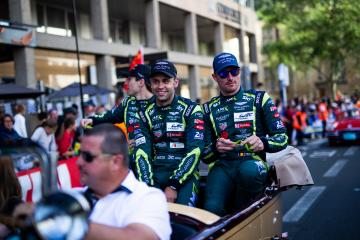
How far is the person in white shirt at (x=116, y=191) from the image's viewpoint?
2.15 m

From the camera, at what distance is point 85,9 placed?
76.6 feet

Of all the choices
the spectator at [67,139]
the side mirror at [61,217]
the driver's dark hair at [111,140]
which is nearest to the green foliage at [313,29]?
the spectator at [67,139]

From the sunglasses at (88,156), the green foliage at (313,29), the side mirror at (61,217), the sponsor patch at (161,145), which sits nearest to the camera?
the side mirror at (61,217)

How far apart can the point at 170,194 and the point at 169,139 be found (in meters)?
0.47

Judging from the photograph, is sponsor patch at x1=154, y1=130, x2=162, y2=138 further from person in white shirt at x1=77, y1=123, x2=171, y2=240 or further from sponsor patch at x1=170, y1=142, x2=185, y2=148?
person in white shirt at x1=77, y1=123, x2=171, y2=240

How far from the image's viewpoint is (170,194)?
11.8 feet

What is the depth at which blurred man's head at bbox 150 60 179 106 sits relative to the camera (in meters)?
3.78

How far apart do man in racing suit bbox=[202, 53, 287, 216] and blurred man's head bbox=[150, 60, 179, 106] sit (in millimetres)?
366

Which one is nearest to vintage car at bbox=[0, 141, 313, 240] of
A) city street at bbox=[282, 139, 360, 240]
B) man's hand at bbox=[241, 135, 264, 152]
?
man's hand at bbox=[241, 135, 264, 152]

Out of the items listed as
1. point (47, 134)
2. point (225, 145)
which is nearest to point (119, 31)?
point (47, 134)

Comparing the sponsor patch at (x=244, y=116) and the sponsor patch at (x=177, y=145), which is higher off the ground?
the sponsor patch at (x=244, y=116)

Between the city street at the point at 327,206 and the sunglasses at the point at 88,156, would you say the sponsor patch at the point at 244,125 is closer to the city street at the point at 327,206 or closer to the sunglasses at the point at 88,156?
the sunglasses at the point at 88,156

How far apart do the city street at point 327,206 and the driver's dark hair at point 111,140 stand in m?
4.14

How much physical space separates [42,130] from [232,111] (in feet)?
18.5
